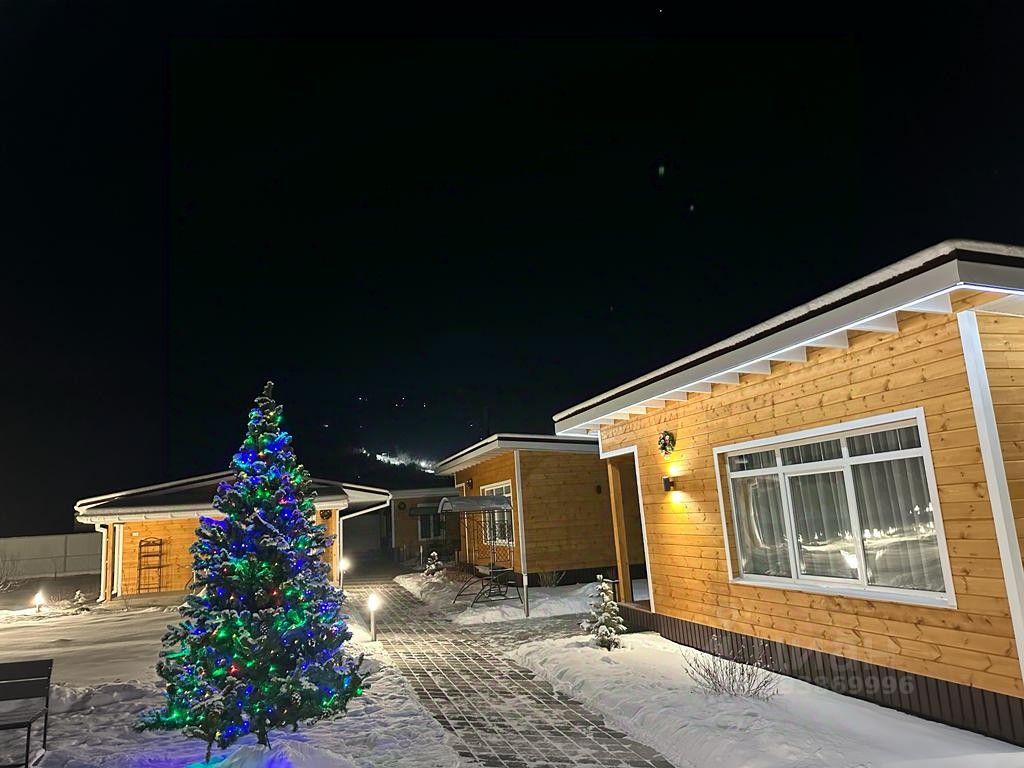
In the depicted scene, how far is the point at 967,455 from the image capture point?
443 cm

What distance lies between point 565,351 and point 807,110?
29746 millimetres

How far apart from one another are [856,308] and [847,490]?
196cm

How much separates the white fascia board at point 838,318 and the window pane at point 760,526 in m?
1.42

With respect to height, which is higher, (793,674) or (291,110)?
(291,110)

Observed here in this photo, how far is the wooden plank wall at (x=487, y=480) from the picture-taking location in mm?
14852

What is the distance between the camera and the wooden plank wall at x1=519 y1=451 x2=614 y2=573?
1477 centimetres

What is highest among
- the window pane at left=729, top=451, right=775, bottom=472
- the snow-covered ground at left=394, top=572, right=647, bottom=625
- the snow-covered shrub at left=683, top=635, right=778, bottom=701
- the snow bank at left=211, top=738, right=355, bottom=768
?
the window pane at left=729, top=451, right=775, bottom=472

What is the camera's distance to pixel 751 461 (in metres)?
7.02

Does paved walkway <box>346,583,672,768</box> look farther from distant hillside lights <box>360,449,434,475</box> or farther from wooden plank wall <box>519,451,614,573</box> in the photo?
distant hillside lights <box>360,449,434,475</box>

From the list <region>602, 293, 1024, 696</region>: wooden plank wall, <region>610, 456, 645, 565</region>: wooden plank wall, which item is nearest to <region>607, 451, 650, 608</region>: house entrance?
<region>610, 456, 645, 565</region>: wooden plank wall

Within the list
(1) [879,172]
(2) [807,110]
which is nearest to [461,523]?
(2) [807,110]

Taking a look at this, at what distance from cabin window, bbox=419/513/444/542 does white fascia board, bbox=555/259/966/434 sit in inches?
731

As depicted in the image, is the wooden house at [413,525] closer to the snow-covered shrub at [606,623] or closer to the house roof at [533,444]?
the house roof at [533,444]

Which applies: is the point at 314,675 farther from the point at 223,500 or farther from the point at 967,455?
the point at 967,455
